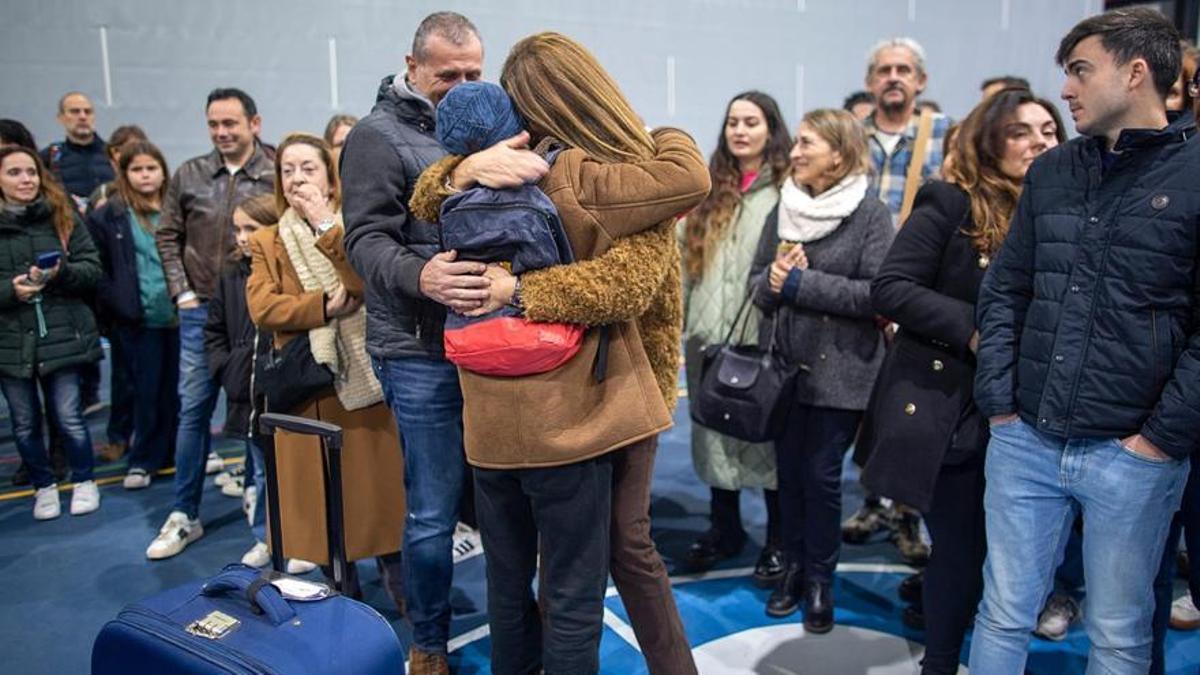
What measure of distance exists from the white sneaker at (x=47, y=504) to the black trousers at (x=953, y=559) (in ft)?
12.0

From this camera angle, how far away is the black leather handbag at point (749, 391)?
2846mm

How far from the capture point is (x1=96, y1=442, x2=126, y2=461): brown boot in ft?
16.0

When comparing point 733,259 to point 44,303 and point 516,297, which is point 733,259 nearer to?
point 516,297

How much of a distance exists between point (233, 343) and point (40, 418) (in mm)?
1377

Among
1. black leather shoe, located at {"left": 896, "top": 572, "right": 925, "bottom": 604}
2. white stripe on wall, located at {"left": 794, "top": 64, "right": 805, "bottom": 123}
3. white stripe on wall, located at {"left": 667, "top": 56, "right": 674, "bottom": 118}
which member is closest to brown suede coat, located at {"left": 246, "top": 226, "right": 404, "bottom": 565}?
black leather shoe, located at {"left": 896, "top": 572, "right": 925, "bottom": 604}

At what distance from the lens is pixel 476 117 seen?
1.76 metres

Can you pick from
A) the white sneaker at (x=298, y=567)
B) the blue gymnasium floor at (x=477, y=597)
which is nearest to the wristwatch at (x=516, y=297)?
the blue gymnasium floor at (x=477, y=597)

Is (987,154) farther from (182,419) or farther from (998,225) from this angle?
(182,419)

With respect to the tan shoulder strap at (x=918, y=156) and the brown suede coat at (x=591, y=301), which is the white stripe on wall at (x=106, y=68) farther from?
the brown suede coat at (x=591, y=301)

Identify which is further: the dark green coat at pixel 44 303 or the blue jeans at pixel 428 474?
the dark green coat at pixel 44 303

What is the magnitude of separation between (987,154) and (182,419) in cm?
309

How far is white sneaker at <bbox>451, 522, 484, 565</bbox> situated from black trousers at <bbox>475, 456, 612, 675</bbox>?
146 cm

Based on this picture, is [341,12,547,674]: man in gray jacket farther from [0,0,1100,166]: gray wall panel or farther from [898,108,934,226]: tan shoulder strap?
[0,0,1100,166]: gray wall panel

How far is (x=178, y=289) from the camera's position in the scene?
12.7 feet
